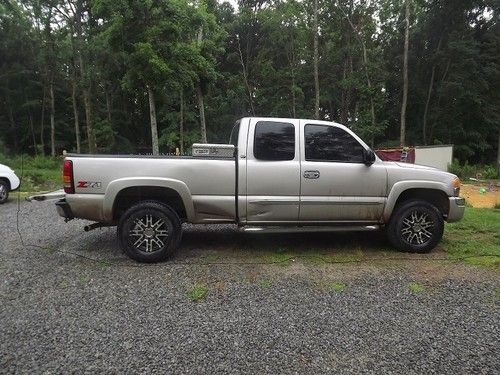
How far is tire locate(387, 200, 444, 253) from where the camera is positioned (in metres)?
5.41

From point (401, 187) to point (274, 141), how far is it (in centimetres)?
185

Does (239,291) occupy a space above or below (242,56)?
below

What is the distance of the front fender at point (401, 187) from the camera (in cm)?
535

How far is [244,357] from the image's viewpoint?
292 centimetres

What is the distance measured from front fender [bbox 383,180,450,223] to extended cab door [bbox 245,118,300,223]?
1.27 m

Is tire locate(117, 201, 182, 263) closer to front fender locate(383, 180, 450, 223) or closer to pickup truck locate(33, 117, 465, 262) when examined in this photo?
pickup truck locate(33, 117, 465, 262)

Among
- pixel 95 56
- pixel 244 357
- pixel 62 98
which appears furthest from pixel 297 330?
pixel 62 98

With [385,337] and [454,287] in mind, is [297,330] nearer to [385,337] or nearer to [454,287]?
[385,337]

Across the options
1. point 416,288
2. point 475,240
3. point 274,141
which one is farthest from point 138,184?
point 475,240

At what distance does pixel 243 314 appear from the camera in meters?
3.62

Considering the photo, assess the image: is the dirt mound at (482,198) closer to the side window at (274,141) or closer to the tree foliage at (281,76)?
the side window at (274,141)

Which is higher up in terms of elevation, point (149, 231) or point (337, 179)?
point (337, 179)

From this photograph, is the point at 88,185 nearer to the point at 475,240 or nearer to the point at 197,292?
the point at 197,292

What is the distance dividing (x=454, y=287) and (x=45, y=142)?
3870cm
